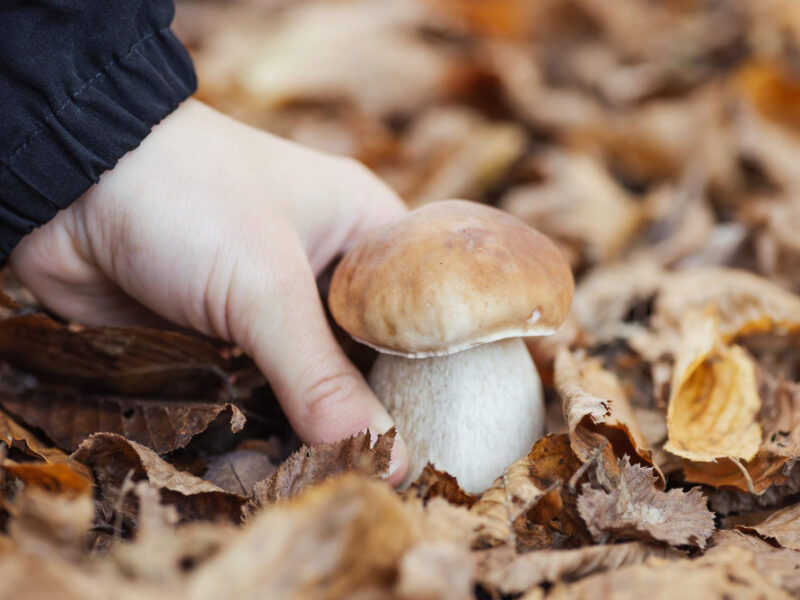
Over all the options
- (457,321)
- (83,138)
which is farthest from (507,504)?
(83,138)

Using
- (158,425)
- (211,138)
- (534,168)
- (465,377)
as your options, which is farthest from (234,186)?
(534,168)

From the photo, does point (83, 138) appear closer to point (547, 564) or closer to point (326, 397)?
point (326, 397)

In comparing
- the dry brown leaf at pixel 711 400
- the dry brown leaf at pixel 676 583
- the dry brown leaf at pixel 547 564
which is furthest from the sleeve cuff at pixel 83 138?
the dry brown leaf at pixel 711 400

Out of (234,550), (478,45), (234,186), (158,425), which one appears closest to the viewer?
(234,550)

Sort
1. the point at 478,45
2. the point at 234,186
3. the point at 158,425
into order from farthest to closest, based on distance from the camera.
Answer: the point at 478,45 → the point at 234,186 → the point at 158,425

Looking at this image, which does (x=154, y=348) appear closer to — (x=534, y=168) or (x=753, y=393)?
(x=753, y=393)

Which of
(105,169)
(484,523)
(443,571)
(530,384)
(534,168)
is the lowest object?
(534,168)
